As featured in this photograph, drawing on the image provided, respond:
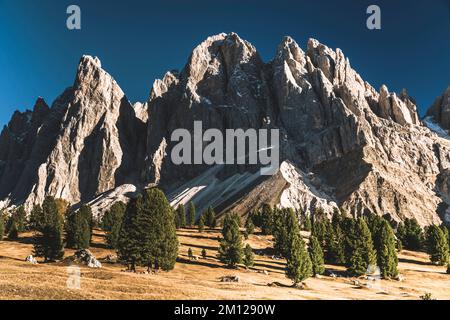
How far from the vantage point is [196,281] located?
51000 mm

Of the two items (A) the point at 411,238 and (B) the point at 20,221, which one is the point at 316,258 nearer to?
(A) the point at 411,238

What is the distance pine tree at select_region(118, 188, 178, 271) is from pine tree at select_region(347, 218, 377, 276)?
1464 inches

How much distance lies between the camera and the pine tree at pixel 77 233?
8688 cm

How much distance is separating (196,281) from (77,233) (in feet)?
147

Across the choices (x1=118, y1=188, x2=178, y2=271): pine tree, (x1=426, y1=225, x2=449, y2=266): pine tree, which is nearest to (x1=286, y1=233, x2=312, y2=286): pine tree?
(x1=118, y1=188, x2=178, y2=271): pine tree

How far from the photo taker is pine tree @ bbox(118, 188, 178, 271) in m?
59.3

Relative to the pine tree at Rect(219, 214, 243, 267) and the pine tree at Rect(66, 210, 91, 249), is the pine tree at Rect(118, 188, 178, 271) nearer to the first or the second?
the pine tree at Rect(219, 214, 243, 267)

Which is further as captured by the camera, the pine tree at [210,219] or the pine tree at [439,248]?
the pine tree at [210,219]

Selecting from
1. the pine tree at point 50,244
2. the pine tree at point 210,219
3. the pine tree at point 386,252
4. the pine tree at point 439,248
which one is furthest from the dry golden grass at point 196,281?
the pine tree at point 210,219

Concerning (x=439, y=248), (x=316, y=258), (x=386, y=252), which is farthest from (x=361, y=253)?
(x=439, y=248)

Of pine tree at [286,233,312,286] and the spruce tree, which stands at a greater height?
the spruce tree

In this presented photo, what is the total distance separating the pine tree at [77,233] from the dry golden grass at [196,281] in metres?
2.71

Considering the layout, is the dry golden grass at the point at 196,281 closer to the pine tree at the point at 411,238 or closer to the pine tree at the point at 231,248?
the pine tree at the point at 231,248
